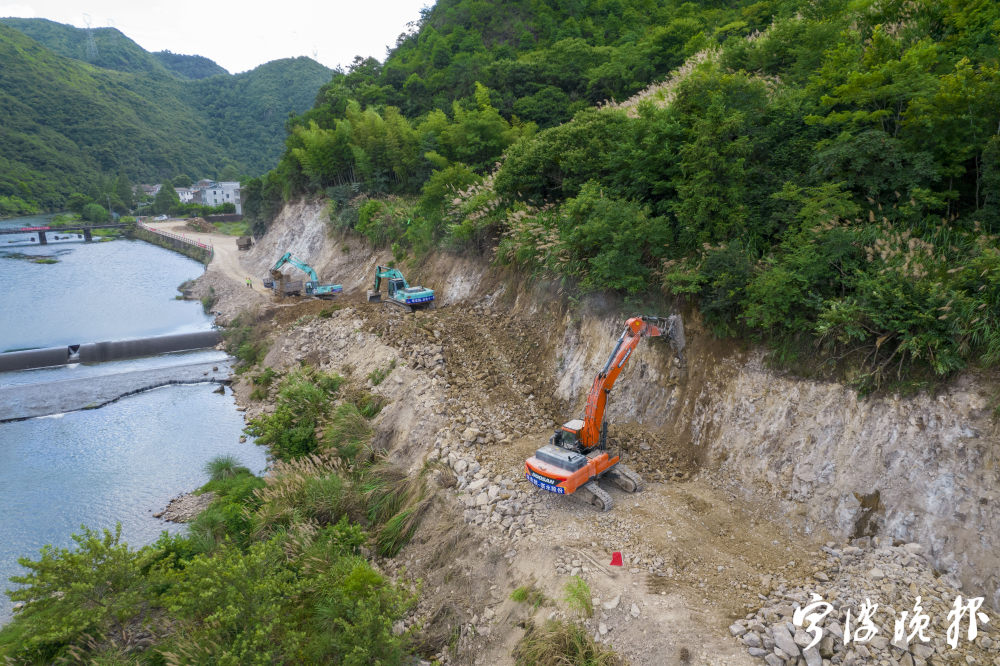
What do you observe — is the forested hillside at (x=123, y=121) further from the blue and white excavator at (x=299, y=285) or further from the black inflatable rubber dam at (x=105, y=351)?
the black inflatable rubber dam at (x=105, y=351)

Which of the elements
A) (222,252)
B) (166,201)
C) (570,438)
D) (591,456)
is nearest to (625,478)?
(591,456)

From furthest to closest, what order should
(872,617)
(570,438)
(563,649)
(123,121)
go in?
(123,121), (570,438), (563,649), (872,617)

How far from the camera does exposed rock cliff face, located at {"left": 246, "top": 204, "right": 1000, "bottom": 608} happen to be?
744 cm

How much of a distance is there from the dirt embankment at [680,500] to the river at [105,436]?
7219 mm

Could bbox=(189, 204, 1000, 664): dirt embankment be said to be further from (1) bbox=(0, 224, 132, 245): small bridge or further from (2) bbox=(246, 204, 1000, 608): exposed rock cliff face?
(1) bbox=(0, 224, 132, 245): small bridge

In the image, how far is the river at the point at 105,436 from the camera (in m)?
14.0

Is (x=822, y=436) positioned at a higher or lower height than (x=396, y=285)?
lower

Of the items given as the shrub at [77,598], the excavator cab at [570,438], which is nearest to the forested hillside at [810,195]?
the excavator cab at [570,438]

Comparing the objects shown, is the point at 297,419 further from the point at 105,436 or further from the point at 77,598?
the point at 105,436

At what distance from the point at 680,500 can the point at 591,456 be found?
5.82 ft

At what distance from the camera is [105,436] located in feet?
61.1

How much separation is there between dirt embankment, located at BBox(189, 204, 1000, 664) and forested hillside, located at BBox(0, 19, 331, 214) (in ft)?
219

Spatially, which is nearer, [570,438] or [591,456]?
[591,456]

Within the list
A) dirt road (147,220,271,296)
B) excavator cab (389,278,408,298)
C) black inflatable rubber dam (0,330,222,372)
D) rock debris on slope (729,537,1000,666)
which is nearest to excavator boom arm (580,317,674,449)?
rock debris on slope (729,537,1000,666)
